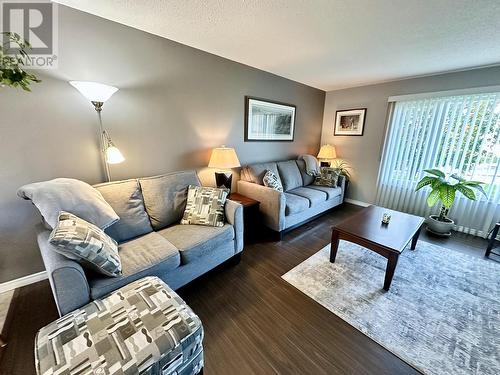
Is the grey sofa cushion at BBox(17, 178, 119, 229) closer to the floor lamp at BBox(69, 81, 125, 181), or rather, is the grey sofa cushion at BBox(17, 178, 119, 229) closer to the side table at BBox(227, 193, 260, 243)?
the floor lamp at BBox(69, 81, 125, 181)

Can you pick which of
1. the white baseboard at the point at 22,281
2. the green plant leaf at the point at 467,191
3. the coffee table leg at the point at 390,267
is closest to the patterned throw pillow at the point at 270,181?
the coffee table leg at the point at 390,267

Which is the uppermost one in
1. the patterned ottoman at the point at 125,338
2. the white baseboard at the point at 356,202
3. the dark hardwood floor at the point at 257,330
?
the patterned ottoman at the point at 125,338

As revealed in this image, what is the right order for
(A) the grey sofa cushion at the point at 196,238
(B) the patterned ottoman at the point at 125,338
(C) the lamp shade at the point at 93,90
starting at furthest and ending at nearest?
1. (A) the grey sofa cushion at the point at 196,238
2. (C) the lamp shade at the point at 93,90
3. (B) the patterned ottoman at the point at 125,338

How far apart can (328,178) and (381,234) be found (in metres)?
1.86

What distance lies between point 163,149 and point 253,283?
70.7 inches

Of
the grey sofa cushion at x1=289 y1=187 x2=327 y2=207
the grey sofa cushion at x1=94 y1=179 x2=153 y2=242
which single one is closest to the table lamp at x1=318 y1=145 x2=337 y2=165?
the grey sofa cushion at x1=289 y1=187 x2=327 y2=207

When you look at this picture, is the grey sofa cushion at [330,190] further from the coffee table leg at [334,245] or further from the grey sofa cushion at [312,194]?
the coffee table leg at [334,245]

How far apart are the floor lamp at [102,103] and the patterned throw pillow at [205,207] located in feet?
2.50

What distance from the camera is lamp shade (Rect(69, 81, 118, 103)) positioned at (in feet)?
5.11

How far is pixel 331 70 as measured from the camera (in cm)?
304

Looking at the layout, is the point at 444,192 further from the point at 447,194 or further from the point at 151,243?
the point at 151,243

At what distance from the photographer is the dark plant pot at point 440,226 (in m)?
2.86

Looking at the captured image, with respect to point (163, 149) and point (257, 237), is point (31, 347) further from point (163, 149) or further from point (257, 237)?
point (257, 237)

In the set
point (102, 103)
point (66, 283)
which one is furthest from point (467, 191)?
point (102, 103)
